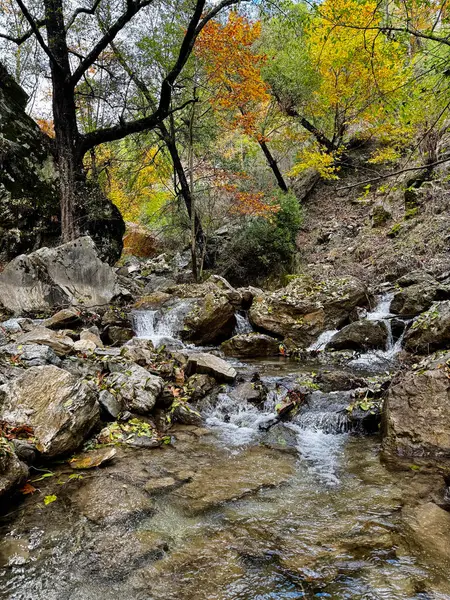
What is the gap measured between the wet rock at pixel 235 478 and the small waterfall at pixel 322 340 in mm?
4663

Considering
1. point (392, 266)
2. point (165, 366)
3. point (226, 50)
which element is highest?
point (226, 50)

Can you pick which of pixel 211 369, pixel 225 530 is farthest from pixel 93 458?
pixel 211 369

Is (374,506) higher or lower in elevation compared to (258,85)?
lower

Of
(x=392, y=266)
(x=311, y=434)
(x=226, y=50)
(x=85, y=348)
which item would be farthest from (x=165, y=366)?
(x=226, y=50)

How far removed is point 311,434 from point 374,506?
1.65 metres

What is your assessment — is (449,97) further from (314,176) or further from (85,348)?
(314,176)

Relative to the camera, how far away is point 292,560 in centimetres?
239

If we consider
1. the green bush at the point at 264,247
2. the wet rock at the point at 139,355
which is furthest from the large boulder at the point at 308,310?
the green bush at the point at 264,247

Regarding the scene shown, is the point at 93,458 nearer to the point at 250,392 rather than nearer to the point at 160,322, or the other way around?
the point at 250,392

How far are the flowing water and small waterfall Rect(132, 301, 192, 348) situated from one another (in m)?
5.64

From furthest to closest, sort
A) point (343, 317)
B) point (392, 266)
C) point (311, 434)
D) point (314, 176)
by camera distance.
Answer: point (314, 176) → point (392, 266) → point (343, 317) → point (311, 434)

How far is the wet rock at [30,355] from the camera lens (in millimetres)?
4688

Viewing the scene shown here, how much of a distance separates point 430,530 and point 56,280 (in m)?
9.55

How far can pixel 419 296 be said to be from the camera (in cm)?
823
